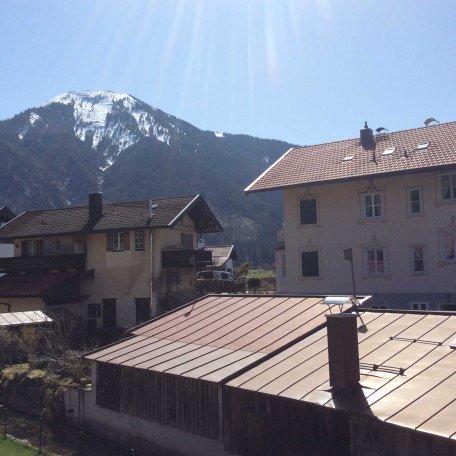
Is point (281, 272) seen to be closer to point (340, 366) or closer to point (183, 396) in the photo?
point (183, 396)

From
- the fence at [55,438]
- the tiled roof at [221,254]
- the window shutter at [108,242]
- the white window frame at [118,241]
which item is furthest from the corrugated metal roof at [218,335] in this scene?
the tiled roof at [221,254]

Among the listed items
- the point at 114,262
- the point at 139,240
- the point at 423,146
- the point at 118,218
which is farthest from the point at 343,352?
the point at 118,218

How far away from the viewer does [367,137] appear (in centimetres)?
3222

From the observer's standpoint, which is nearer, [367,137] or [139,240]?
[367,137]

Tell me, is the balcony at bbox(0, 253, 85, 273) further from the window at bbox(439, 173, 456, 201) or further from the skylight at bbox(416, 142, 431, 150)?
the window at bbox(439, 173, 456, 201)

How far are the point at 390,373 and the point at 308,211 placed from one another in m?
20.9

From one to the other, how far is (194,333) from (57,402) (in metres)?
7.13

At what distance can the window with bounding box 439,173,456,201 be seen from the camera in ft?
88.3

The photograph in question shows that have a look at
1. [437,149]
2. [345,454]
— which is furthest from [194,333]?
[437,149]

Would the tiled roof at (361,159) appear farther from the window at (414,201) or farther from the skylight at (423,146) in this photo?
the window at (414,201)

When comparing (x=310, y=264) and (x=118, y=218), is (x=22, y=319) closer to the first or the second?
(x=118, y=218)

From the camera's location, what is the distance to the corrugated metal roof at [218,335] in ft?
44.5

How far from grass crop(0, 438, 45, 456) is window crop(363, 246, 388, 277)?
719 inches

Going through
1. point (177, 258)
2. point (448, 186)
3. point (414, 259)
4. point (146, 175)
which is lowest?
point (414, 259)
